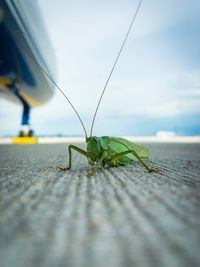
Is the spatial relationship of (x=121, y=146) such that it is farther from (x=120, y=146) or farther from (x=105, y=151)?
(x=105, y=151)

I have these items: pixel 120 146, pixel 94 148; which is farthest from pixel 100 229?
pixel 120 146

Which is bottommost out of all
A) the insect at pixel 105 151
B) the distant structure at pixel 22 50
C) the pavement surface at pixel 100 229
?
the pavement surface at pixel 100 229

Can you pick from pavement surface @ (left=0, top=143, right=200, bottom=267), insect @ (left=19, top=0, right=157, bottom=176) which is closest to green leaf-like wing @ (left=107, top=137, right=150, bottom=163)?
insect @ (left=19, top=0, right=157, bottom=176)

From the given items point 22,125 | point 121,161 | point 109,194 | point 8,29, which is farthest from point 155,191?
point 22,125

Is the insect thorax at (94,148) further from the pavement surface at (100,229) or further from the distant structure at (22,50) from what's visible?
the distant structure at (22,50)

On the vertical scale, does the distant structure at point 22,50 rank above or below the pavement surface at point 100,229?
above

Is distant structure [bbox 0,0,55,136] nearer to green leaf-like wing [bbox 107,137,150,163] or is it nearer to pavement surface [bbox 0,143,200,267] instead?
green leaf-like wing [bbox 107,137,150,163]

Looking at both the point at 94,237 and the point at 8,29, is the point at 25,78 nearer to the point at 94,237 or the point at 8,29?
the point at 8,29

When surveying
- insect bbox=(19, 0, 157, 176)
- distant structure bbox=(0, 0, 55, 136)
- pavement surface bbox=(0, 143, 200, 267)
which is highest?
distant structure bbox=(0, 0, 55, 136)

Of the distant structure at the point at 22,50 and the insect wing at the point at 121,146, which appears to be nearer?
the insect wing at the point at 121,146

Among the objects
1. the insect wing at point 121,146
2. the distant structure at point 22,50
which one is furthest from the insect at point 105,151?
the distant structure at point 22,50
